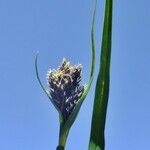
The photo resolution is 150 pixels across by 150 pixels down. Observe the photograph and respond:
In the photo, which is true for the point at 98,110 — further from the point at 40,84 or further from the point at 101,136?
the point at 40,84

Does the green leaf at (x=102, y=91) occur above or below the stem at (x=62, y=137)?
above

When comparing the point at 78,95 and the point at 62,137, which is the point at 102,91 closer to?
the point at 78,95

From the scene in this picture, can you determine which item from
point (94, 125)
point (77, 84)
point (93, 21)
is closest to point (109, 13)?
point (93, 21)

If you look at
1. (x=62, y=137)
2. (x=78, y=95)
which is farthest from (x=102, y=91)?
(x=62, y=137)

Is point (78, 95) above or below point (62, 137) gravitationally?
above
